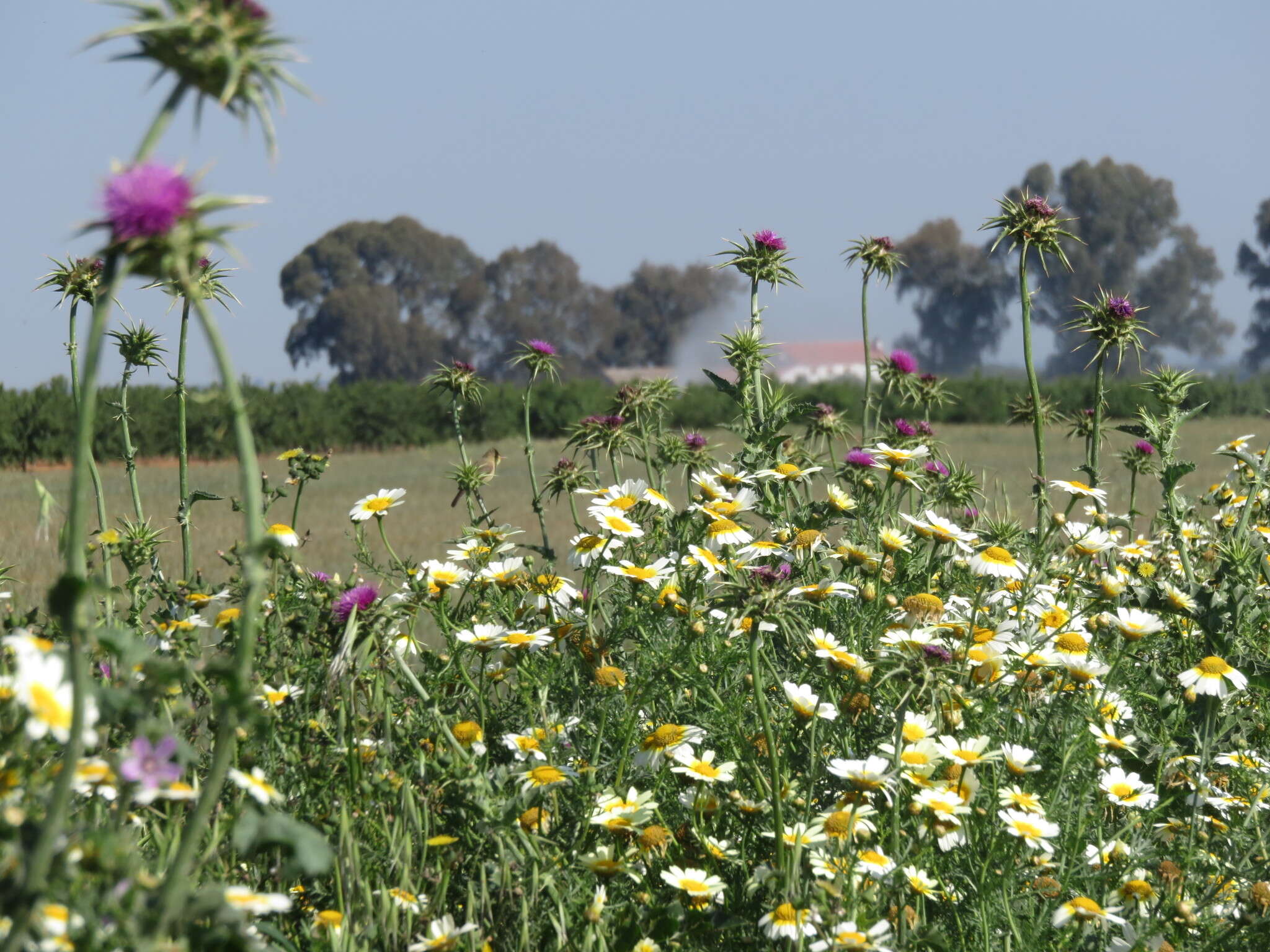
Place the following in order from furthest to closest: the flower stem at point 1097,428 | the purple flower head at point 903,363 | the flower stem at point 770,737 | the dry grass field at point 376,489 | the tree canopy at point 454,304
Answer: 1. the tree canopy at point 454,304
2. the dry grass field at point 376,489
3. the purple flower head at point 903,363
4. the flower stem at point 1097,428
5. the flower stem at point 770,737

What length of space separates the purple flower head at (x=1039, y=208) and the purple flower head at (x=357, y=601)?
2.85 meters

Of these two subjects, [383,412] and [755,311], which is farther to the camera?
[383,412]

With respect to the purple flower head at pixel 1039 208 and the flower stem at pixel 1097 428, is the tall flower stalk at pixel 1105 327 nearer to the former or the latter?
the flower stem at pixel 1097 428

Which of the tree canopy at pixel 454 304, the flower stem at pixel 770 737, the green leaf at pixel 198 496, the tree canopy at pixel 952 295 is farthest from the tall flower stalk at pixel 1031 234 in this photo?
the tree canopy at pixel 952 295

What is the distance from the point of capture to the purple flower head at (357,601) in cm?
204

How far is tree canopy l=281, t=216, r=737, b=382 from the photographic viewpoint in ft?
233

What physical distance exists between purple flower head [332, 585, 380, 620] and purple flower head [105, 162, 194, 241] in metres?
1.05

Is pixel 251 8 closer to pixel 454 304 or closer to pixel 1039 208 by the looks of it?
pixel 1039 208

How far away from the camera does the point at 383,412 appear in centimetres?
3138

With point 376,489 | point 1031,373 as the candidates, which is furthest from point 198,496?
point 376,489

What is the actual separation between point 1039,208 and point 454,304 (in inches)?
2920

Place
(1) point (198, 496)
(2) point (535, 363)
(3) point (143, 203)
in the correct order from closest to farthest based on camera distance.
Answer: (3) point (143, 203) → (1) point (198, 496) → (2) point (535, 363)

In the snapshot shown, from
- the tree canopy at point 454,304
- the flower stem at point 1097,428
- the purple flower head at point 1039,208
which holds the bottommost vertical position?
the flower stem at point 1097,428

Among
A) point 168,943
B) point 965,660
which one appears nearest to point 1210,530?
point 965,660
